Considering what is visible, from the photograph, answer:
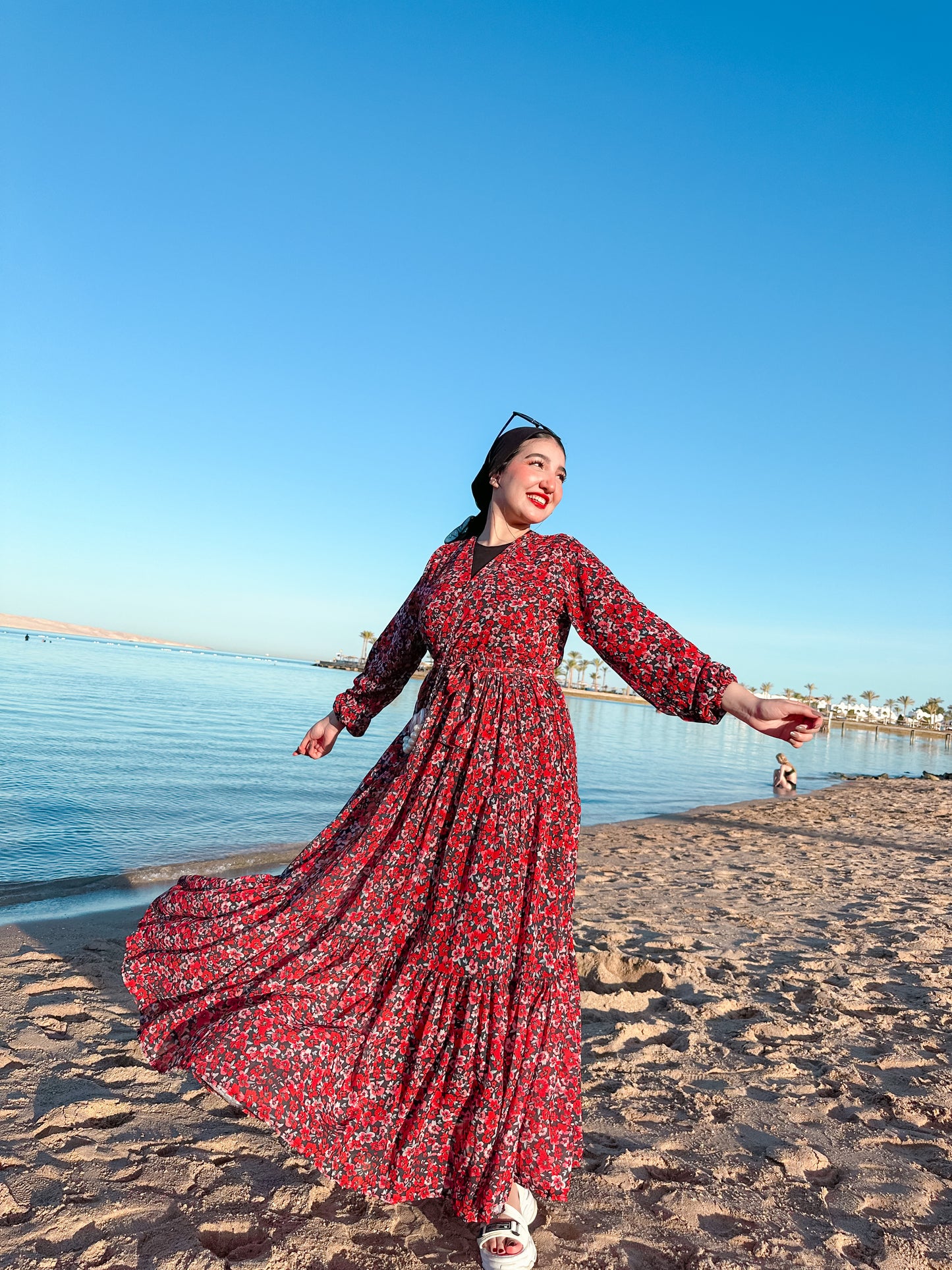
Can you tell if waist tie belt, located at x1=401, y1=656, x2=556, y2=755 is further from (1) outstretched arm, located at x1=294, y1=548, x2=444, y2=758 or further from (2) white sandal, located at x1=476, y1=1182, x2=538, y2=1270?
(2) white sandal, located at x1=476, y1=1182, x2=538, y2=1270

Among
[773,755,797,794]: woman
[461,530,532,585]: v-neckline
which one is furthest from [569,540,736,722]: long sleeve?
[773,755,797,794]: woman

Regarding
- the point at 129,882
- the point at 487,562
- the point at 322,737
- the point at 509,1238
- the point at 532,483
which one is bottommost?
the point at 129,882

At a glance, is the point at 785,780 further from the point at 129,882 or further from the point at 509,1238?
the point at 509,1238

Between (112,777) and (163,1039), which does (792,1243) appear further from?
(112,777)

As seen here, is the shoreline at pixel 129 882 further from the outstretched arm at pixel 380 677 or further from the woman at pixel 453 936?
the woman at pixel 453 936

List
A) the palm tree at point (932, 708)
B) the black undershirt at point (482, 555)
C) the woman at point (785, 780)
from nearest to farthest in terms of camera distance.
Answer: the black undershirt at point (482, 555) < the woman at point (785, 780) < the palm tree at point (932, 708)

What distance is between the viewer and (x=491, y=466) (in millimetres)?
2602

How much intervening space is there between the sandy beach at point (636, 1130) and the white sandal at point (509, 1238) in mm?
87

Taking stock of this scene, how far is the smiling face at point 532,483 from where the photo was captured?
8.05 feet

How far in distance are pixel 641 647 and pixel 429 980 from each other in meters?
1.05

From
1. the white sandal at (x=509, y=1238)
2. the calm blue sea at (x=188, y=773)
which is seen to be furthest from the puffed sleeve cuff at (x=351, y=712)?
the calm blue sea at (x=188, y=773)

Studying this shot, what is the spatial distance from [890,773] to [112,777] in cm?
2589

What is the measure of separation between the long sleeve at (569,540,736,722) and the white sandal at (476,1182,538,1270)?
130cm

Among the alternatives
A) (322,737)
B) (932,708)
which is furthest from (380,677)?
(932,708)
